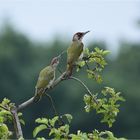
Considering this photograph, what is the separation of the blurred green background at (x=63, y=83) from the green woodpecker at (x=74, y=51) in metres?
35.6

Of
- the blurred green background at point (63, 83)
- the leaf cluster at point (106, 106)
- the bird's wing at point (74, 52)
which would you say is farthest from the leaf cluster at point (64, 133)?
the blurred green background at point (63, 83)

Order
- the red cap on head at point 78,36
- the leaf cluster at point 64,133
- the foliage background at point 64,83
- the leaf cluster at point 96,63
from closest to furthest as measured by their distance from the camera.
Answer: the leaf cluster at point 64,133 < the leaf cluster at point 96,63 < the red cap on head at point 78,36 < the foliage background at point 64,83

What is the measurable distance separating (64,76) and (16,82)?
46558mm

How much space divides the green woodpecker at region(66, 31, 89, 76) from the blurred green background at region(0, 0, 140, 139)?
3561 centimetres

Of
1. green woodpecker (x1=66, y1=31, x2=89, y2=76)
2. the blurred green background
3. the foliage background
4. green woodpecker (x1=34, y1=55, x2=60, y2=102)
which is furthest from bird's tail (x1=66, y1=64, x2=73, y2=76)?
the blurred green background

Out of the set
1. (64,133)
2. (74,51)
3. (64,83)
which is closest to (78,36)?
(74,51)

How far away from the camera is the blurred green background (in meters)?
45.8

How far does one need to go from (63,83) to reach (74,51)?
44.2m

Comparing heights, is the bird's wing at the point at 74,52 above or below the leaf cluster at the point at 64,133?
above

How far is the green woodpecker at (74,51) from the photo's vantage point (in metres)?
5.69

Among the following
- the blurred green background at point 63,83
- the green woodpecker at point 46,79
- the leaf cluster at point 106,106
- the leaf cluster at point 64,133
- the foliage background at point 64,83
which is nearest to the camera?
the leaf cluster at point 64,133

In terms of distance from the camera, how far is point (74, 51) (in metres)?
5.89

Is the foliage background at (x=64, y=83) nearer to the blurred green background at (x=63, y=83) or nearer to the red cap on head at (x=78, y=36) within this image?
the blurred green background at (x=63, y=83)

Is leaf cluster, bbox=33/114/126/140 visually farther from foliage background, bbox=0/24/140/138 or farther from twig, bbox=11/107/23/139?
foliage background, bbox=0/24/140/138
